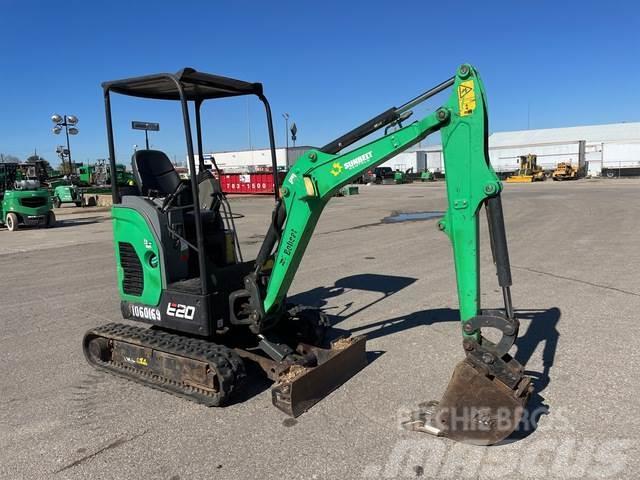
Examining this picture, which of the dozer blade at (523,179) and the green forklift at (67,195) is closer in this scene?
the green forklift at (67,195)

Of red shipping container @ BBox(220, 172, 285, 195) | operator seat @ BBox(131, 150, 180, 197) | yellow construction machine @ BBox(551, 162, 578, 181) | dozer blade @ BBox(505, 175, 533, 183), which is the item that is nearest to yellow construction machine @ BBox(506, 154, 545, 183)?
dozer blade @ BBox(505, 175, 533, 183)

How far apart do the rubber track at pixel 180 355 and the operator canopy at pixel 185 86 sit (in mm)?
2229

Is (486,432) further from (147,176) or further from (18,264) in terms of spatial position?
(18,264)

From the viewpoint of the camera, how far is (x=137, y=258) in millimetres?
4812

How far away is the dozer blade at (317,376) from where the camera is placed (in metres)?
3.88

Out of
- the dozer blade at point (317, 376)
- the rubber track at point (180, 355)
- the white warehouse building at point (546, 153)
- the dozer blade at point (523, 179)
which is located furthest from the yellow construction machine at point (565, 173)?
the rubber track at point (180, 355)

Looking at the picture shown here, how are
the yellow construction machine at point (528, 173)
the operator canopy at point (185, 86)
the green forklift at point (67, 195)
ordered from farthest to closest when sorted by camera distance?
the yellow construction machine at point (528, 173) → the green forklift at point (67, 195) → the operator canopy at point (185, 86)

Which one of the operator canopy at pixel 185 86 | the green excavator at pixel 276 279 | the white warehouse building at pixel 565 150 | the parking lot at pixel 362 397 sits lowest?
the parking lot at pixel 362 397

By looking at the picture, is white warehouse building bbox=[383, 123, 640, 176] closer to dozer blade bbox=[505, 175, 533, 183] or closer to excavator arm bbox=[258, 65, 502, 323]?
dozer blade bbox=[505, 175, 533, 183]

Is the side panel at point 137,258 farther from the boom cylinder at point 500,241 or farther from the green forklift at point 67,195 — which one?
the green forklift at point 67,195

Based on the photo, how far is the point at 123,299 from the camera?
5.05 metres

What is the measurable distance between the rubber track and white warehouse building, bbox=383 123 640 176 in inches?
1877

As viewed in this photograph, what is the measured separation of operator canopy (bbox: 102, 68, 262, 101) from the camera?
4.36 metres

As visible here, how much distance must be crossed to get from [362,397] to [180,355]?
157cm
